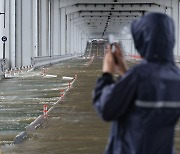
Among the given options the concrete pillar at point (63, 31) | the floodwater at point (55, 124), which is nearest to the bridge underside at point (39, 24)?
the concrete pillar at point (63, 31)

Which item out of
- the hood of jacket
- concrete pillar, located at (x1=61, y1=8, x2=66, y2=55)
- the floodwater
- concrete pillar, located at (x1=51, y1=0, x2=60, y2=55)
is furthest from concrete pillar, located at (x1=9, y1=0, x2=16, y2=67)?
the hood of jacket

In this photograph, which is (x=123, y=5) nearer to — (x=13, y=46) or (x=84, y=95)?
(x=13, y=46)

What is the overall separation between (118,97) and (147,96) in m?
0.18

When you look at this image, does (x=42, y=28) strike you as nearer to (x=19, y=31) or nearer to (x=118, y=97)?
(x=19, y=31)

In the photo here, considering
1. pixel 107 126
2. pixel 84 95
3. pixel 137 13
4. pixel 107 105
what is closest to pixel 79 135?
pixel 107 126

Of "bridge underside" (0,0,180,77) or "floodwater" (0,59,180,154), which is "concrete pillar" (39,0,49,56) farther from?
"floodwater" (0,59,180,154)

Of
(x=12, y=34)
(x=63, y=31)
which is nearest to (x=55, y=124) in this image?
(x=12, y=34)

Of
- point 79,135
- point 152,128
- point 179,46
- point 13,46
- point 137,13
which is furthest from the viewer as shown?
point 137,13

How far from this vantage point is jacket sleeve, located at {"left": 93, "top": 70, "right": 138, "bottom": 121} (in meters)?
3.05

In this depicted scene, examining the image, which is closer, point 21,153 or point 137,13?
point 21,153

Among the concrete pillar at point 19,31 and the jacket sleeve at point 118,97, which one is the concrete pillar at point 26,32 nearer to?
the concrete pillar at point 19,31

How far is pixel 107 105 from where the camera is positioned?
122 inches

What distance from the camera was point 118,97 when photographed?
3066 millimetres

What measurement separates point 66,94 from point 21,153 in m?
12.2
